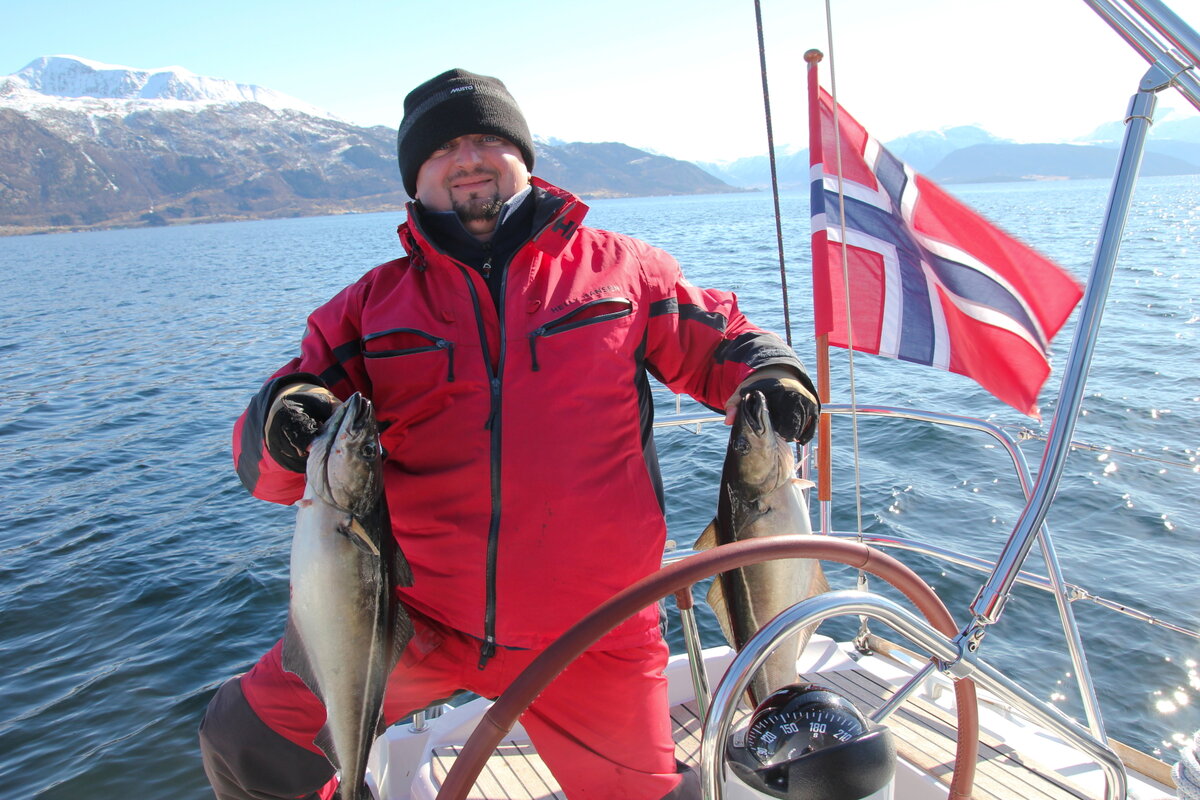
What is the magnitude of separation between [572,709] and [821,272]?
91.9 inches

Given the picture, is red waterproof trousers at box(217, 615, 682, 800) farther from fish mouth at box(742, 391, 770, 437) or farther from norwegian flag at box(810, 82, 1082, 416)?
norwegian flag at box(810, 82, 1082, 416)

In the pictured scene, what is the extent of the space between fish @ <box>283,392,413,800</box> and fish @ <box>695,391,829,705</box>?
1041mm

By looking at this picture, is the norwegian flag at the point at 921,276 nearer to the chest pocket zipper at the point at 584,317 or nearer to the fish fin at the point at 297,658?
the chest pocket zipper at the point at 584,317

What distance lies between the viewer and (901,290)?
3828 millimetres

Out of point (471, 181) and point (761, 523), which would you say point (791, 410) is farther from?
point (471, 181)

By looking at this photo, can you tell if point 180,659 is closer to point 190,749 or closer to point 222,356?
point 190,749

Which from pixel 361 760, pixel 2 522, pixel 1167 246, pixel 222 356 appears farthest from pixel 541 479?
pixel 1167 246

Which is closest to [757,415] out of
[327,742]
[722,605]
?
[722,605]

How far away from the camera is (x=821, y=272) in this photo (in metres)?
3.71

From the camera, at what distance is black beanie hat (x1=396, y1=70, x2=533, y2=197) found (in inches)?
120

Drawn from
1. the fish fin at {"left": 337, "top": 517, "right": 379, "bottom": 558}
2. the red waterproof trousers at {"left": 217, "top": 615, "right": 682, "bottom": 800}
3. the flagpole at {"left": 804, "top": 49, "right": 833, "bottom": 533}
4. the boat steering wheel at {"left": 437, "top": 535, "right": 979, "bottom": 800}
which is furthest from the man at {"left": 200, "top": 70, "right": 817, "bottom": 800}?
the flagpole at {"left": 804, "top": 49, "right": 833, "bottom": 533}

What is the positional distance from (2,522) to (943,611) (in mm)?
11738

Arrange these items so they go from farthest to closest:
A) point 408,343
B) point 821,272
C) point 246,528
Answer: point 246,528 < point 821,272 < point 408,343

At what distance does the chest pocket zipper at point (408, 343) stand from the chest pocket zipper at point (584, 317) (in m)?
0.29
